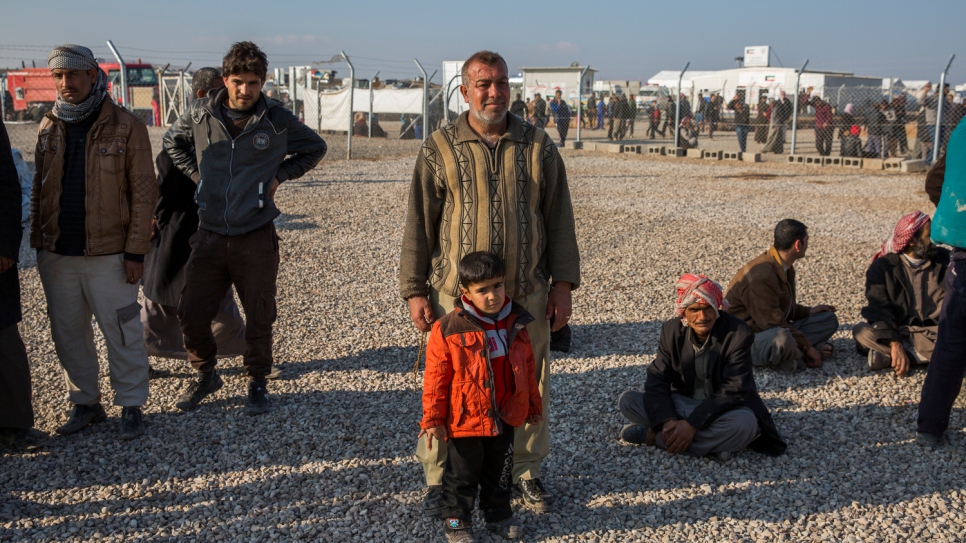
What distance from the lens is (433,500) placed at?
126 inches

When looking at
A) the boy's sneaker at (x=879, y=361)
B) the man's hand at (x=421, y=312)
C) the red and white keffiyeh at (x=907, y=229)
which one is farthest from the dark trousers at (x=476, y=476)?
the red and white keffiyeh at (x=907, y=229)

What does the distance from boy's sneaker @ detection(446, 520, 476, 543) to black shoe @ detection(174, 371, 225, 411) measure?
194 cm

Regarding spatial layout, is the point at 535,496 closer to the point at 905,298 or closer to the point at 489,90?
the point at 489,90

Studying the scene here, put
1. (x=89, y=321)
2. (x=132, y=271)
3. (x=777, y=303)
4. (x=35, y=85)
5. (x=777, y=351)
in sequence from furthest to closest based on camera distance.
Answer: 1. (x=35, y=85)
2. (x=777, y=303)
3. (x=777, y=351)
4. (x=89, y=321)
5. (x=132, y=271)

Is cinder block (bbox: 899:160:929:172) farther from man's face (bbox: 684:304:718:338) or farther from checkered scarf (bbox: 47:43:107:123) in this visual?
checkered scarf (bbox: 47:43:107:123)

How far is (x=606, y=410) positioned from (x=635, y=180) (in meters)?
10.8

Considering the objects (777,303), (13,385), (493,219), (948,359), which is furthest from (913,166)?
(13,385)

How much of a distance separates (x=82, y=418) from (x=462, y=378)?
7.45 feet

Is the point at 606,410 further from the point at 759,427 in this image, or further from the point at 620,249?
the point at 620,249

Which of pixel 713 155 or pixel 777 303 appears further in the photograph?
pixel 713 155

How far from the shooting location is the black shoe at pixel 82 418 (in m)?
3.96

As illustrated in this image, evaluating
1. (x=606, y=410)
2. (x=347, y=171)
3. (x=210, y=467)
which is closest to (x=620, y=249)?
(x=606, y=410)

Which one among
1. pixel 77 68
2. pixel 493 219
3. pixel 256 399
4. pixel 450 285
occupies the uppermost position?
pixel 77 68

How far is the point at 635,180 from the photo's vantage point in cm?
1469
